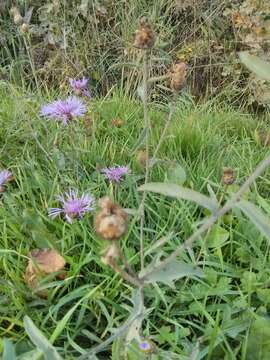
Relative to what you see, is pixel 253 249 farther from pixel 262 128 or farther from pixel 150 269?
pixel 262 128

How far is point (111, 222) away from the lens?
632 millimetres

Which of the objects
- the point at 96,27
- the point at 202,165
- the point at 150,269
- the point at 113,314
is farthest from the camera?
the point at 96,27

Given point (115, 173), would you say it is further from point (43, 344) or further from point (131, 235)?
point (43, 344)

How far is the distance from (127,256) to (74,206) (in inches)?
6.6

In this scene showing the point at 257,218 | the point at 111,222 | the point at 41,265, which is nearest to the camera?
the point at 111,222

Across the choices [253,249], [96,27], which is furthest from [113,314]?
[96,27]

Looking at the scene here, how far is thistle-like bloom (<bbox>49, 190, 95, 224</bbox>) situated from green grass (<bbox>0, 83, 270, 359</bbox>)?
36 mm

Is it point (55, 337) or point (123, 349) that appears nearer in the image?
point (123, 349)

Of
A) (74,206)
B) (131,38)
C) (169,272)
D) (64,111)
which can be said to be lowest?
(131,38)

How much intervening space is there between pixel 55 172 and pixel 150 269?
2.91 feet

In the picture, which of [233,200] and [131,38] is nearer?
[233,200]

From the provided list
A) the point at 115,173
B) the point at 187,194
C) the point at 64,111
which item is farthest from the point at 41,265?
the point at 187,194

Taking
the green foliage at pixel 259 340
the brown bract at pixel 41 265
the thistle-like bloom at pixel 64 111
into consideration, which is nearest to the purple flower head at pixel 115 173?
the thistle-like bloom at pixel 64 111

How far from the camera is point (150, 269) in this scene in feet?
2.58
